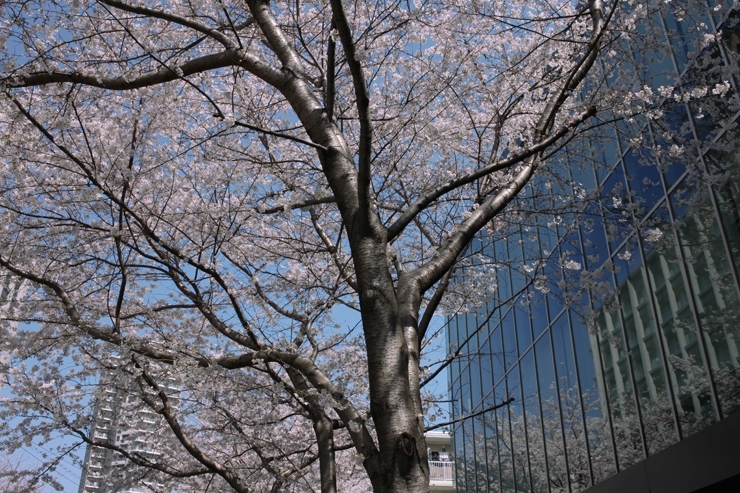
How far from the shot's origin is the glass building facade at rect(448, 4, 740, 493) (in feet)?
→ 22.3

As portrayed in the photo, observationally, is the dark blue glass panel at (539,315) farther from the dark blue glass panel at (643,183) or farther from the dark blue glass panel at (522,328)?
the dark blue glass panel at (643,183)

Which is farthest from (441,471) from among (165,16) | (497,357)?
(165,16)

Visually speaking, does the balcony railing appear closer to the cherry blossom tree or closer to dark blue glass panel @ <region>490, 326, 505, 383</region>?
dark blue glass panel @ <region>490, 326, 505, 383</region>

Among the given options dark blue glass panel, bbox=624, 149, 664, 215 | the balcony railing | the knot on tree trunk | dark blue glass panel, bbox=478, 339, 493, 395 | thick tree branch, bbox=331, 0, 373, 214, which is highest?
the balcony railing

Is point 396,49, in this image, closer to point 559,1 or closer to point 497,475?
point 559,1

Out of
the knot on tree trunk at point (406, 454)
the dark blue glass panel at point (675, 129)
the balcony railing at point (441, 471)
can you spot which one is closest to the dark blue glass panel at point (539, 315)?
the dark blue glass panel at point (675, 129)

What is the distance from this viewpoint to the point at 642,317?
8531 mm

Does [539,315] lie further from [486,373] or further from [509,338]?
[486,373]

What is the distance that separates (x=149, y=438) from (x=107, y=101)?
214 inches

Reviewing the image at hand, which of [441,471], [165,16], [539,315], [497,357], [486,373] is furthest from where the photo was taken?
[441,471]

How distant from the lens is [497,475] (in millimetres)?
14828

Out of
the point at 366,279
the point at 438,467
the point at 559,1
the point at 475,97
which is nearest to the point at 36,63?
the point at 366,279

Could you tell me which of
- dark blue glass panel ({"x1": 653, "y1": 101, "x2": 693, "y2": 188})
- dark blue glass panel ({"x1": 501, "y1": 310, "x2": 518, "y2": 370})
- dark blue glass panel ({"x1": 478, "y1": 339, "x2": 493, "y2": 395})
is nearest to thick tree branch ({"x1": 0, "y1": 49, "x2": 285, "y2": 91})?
dark blue glass panel ({"x1": 653, "y1": 101, "x2": 693, "y2": 188})

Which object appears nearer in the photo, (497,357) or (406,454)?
(406,454)
